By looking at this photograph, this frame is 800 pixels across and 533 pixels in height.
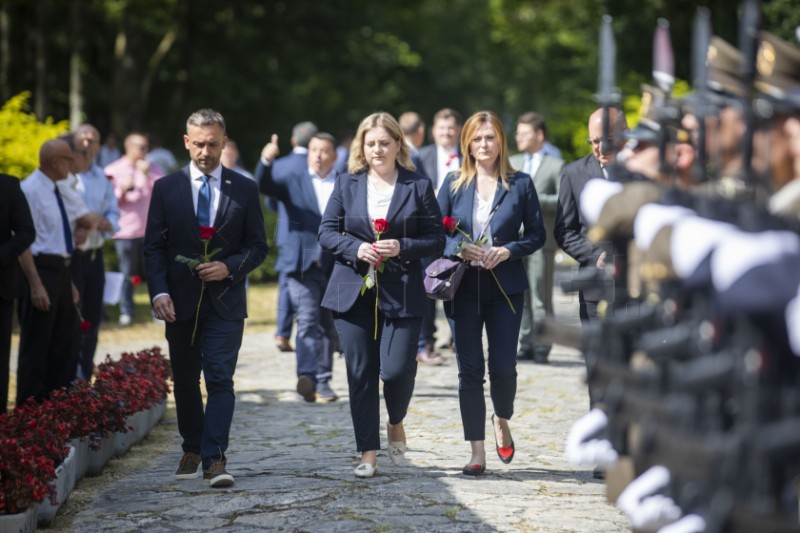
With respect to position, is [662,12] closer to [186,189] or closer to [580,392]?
[580,392]

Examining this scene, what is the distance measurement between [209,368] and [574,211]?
8.19 ft

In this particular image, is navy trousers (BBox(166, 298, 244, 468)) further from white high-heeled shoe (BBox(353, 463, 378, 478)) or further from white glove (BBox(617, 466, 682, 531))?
white glove (BBox(617, 466, 682, 531))

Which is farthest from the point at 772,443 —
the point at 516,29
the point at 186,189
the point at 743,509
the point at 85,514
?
the point at 516,29

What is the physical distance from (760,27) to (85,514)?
4.96 m

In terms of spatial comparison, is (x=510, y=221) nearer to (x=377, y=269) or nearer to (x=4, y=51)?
(x=377, y=269)

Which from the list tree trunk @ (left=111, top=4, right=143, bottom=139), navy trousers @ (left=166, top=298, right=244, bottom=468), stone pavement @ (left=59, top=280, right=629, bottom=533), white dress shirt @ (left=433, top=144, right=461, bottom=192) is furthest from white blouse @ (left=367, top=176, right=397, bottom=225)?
tree trunk @ (left=111, top=4, right=143, bottom=139)

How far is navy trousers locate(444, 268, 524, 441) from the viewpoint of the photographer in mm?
8461

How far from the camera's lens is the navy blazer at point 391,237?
8.29 m

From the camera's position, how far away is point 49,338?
33.6 feet

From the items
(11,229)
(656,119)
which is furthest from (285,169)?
(656,119)

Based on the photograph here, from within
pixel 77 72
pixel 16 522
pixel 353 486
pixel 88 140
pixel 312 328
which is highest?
pixel 77 72

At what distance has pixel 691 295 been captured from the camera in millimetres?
4156

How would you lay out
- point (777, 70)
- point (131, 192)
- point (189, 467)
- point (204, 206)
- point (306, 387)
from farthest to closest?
1. point (131, 192)
2. point (306, 387)
3. point (189, 467)
4. point (204, 206)
5. point (777, 70)

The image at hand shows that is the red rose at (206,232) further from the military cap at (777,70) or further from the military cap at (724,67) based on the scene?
the military cap at (777,70)
